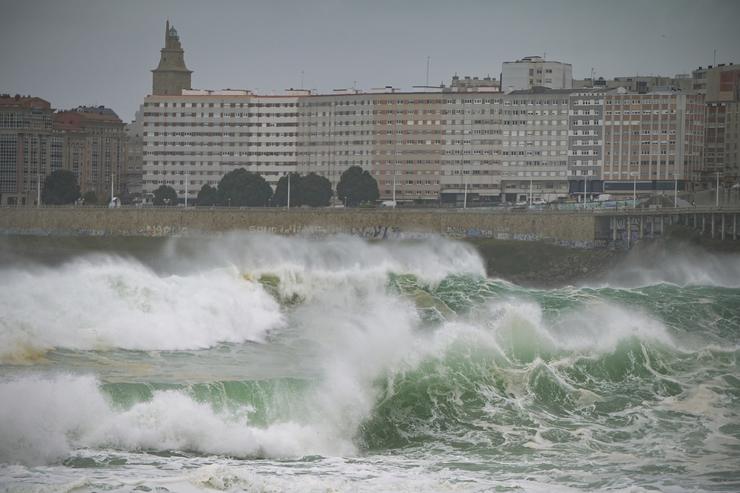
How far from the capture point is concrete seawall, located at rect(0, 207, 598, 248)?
106125 mm

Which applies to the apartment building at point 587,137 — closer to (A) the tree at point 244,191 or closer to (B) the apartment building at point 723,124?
(B) the apartment building at point 723,124

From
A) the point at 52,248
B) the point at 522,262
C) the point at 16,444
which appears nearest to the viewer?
the point at 16,444

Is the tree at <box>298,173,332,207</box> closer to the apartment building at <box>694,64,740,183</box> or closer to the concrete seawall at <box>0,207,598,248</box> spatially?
the concrete seawall at <box>0,207,598,248</box>

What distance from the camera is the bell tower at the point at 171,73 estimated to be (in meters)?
182

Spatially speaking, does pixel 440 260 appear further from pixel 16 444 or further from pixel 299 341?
pixel 16 444

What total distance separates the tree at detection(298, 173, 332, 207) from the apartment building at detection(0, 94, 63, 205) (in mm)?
38005

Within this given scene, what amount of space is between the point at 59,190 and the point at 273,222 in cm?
4546

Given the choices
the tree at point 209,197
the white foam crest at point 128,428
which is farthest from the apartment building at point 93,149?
the white foam crest at point 128,428

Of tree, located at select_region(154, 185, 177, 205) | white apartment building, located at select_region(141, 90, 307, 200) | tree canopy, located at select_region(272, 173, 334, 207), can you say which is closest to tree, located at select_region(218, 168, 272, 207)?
tree canopy, located at select_region(272, 173, 334, 207)

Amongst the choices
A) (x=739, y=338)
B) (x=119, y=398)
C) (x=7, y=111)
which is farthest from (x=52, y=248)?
(x=119, y=398)

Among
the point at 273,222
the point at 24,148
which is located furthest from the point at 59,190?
the point at 273,222

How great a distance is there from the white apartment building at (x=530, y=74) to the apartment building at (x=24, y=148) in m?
59.0

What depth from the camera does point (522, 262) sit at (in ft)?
300

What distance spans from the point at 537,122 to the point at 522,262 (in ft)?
217
